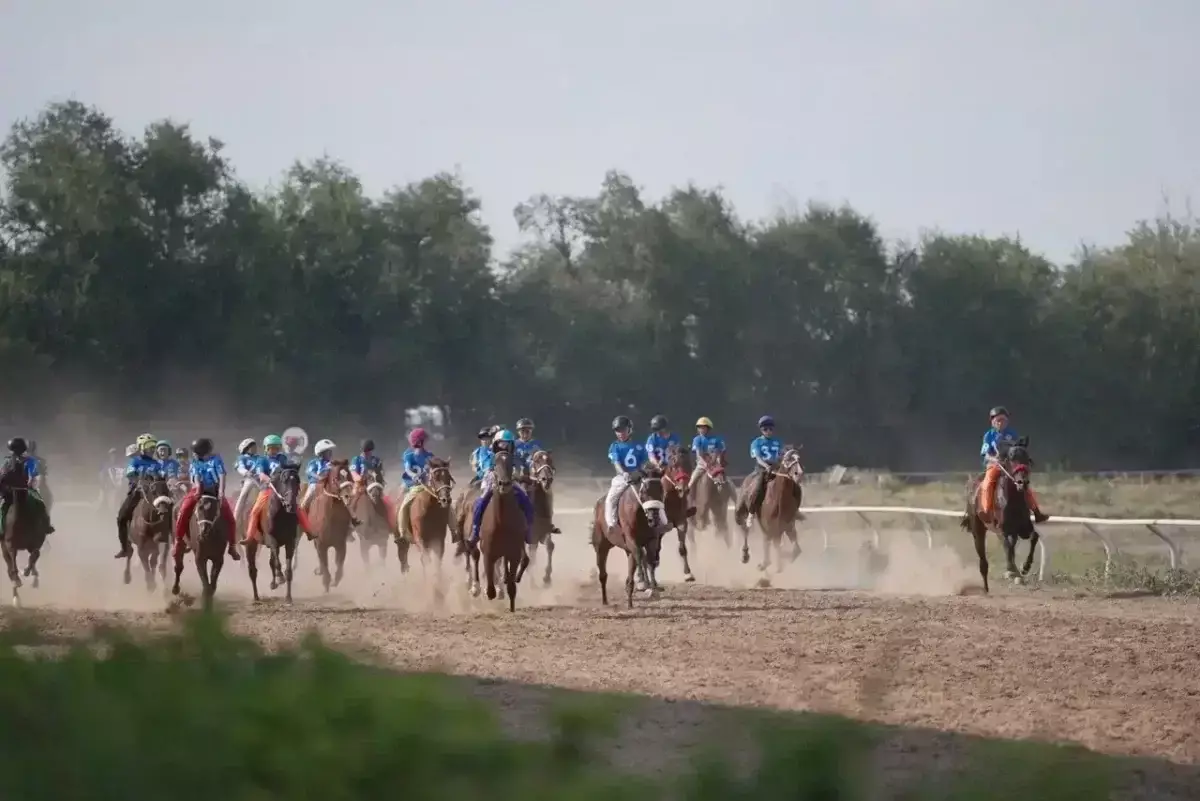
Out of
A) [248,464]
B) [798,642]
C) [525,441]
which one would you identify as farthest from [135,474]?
[798,642]

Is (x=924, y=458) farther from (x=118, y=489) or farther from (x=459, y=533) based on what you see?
(x=459, y=533)

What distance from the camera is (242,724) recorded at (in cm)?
334

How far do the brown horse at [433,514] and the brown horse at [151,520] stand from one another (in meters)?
3.29

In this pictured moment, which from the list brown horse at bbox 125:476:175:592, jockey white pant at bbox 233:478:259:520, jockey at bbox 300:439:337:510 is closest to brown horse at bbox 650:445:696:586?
jockey at bbox 300:439:337:510

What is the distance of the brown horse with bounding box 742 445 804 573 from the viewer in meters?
25.1

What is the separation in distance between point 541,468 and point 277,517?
3.58 m

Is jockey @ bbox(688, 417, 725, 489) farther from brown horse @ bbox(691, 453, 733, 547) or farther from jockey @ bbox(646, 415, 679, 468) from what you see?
jockey @ bbox(646, 415, 679, 468)

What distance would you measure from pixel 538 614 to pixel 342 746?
51.8ft

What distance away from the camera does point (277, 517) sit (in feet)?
71.8

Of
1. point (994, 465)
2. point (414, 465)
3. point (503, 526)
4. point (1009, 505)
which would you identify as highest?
point (414, 465)

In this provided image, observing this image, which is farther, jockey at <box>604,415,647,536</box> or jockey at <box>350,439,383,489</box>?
jockey at <box>350,439,383,489</box>

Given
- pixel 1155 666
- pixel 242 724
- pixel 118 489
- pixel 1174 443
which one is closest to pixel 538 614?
pixel 1155 666

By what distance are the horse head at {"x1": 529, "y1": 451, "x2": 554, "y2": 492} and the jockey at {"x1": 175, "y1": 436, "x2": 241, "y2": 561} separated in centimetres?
419

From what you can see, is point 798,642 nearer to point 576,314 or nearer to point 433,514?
point 433,514
